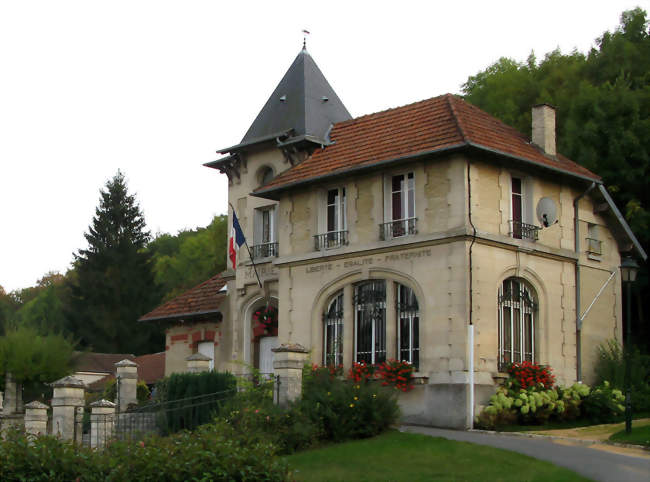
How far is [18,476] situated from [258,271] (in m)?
15.5

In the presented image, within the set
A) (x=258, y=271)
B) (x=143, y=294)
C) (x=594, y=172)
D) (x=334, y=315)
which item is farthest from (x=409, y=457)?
(x=143, y=294)

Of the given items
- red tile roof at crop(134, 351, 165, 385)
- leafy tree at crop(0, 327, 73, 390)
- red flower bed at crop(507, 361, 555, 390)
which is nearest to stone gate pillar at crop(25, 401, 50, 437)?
leafy tree at crop(0, 327, 73, 390)

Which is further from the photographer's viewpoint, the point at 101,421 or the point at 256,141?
the point at 256,141

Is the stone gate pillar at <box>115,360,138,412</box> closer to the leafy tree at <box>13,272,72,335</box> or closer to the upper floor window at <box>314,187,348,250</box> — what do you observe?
the upper floor window at <box>314,187,348,250</box>

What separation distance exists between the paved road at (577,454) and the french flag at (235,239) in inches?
342

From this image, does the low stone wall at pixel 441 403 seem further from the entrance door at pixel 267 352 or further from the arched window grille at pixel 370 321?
the entrance door at pixel 267 352

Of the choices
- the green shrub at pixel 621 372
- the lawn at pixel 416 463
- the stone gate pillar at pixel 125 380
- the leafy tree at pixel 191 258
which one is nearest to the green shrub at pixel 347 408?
the lawn at pixel 416 463

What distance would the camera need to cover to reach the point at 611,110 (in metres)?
28.9

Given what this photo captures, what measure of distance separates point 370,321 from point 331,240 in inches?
101

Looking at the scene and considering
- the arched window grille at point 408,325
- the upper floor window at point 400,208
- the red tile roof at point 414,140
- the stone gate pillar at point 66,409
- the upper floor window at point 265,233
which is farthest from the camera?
the upper floor window at point 265,233

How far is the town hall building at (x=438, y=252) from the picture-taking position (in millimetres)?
22609

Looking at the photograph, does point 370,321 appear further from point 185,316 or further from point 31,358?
point 31,358

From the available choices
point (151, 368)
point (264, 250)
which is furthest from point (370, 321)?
point (151, 368)

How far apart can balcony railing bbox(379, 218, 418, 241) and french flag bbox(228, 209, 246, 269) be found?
15.6ft
